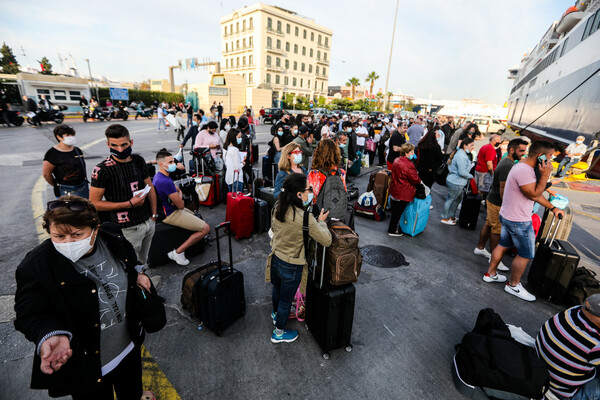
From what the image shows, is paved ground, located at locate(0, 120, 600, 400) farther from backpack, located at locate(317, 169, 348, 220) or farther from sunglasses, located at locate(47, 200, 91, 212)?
sunglasses, located at locate(47, 200, 91, 212)

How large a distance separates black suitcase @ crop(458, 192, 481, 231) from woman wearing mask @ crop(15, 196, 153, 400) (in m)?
6.58

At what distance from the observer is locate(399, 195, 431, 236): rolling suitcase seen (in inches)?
224

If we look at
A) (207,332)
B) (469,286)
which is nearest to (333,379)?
(207,332)

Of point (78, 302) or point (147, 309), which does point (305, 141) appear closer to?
point (147, 309)

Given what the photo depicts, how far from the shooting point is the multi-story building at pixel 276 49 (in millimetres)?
50562

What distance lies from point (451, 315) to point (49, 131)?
22.1 metres

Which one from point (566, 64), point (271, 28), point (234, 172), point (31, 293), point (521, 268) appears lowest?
point (521, 268)

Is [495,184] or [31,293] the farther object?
[495,184]

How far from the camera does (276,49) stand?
5241 centimetres

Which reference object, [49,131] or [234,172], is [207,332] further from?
[49,131]

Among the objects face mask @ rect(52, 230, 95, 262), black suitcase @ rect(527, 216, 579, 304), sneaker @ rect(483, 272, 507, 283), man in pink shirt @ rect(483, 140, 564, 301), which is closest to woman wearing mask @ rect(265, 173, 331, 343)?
face mask @ rect(52, 230, 95, 262)

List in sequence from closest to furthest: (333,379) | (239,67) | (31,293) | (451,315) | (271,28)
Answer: (31,293) → (333,379) → (451,315) → (271,28) → (239,67)

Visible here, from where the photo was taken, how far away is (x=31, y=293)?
1472 mm

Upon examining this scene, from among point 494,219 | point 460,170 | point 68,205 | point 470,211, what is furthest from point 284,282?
point 470,211
